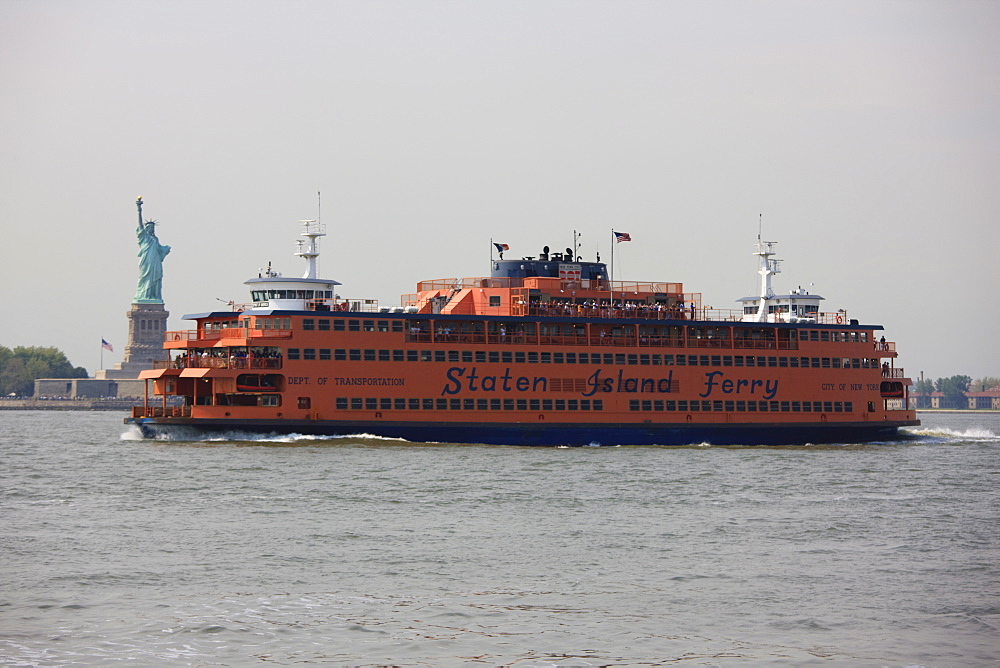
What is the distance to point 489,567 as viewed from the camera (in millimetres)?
23609

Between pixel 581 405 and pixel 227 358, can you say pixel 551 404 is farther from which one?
pixel 227 358

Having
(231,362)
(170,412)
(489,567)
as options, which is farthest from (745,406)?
(489,567)

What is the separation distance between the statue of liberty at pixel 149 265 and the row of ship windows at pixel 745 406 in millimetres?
138697

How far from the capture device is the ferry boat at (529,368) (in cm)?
5578

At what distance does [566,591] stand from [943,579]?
713 cm

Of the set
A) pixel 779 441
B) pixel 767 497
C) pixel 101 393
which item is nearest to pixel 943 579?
pixel 767 497

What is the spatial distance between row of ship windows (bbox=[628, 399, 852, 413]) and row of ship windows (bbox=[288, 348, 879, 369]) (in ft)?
6.38

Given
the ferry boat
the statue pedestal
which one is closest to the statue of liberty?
the statue pedestal

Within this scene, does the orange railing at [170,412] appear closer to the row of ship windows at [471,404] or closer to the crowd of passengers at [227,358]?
the crowd of passengers at [227,358]

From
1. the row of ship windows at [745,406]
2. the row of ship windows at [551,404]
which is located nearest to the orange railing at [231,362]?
the row of ship windows at [551,404]

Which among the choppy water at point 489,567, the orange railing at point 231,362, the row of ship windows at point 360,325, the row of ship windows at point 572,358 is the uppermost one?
the row of ship windows at point 360,325

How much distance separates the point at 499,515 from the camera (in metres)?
31.1

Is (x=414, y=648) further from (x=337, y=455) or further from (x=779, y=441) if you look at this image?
(x=779, y=441)

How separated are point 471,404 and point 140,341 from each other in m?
141
